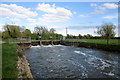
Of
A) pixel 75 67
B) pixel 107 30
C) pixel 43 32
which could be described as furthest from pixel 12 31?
pixel 75 67

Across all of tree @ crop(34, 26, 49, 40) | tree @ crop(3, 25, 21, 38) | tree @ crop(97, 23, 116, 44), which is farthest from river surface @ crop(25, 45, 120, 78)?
tree @ crop(34, 26, 49, 40)

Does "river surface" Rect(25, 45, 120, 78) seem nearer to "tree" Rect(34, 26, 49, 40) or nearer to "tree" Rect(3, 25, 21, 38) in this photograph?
"tree" Rect(3, 25, 21, 38)

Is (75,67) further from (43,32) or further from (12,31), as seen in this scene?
(43,32)

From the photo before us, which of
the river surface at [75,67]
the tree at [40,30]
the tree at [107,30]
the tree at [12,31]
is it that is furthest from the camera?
the tree at [40,30]

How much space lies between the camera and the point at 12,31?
4356 centimetres

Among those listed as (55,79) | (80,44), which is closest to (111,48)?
(80,44)

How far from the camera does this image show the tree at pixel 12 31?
1682 inches

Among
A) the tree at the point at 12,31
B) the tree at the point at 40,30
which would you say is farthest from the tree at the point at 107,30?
the tree at the point at 40,30

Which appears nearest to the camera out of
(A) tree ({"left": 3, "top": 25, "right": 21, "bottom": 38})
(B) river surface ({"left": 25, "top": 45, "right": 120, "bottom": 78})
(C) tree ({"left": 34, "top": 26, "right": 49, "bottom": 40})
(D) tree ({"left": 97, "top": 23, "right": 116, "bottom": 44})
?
(B) river surface ({"left": 25, "top": 45, "right": 120, "bottom": 78})

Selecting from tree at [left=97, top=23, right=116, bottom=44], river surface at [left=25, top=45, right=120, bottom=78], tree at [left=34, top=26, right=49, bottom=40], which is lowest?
river surface at [left=25, top=45, right=120, bottom=78]

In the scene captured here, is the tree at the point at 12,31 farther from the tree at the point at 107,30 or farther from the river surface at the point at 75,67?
the river surface at the point at 75,67

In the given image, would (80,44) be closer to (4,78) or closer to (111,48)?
(111,48)

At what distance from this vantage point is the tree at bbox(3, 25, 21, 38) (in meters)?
42.7

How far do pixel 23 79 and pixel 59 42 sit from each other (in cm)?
3447
